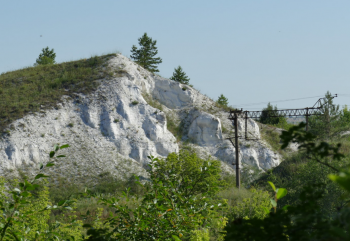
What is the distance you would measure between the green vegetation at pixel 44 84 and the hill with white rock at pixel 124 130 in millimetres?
1031

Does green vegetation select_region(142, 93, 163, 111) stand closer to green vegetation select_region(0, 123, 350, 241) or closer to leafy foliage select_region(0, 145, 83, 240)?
green vegetation select_region(0, 123, 350, 241)

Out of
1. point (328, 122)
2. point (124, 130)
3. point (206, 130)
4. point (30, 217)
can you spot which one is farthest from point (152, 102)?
point (30, 217)

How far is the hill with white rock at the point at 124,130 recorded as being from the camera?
32.8 metres

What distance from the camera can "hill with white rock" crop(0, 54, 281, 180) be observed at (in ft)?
107

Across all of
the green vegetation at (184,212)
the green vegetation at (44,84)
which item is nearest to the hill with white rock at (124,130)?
the green vegetation at (44,84)

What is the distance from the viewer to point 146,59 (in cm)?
5891

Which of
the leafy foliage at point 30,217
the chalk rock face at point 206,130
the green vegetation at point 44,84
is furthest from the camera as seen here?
the chalk rock face at point 206,130

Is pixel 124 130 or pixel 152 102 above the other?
pixel 152 102

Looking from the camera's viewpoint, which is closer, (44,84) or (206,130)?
(44,84)

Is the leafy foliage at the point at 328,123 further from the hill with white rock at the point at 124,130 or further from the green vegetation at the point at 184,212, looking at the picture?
the green vegetation at the point at 184,212

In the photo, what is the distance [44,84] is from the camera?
40406mm

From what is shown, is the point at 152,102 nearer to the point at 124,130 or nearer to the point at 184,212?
the point at 124,130

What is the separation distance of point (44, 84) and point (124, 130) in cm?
1138

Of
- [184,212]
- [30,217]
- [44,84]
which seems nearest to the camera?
[30,217]
